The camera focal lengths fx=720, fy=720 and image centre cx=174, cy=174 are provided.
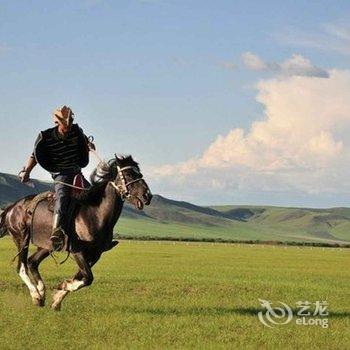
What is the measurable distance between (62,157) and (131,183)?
6.29 ft

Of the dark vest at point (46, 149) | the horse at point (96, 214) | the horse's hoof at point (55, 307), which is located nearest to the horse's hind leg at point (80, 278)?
the horse at point (96, 214)

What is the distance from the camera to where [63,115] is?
15.5m

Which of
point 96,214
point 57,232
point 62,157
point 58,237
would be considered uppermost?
point 62,157

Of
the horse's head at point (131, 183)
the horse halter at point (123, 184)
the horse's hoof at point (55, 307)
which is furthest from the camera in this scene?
the horse's hoof at point (55, 307)

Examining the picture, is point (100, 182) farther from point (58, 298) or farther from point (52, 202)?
point (58, 298)

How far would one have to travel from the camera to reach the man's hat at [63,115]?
611 inches

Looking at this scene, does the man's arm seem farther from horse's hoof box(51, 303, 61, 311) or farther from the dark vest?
horse's hoof box(51, 303, 61, 311)

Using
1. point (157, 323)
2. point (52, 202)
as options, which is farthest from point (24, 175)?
point (157, 323)

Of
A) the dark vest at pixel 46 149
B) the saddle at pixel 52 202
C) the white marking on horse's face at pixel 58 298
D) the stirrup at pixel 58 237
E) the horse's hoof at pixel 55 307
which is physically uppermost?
the dark vest at pixel 46 149

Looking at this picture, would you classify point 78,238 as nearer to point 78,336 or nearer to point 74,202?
point 74,202

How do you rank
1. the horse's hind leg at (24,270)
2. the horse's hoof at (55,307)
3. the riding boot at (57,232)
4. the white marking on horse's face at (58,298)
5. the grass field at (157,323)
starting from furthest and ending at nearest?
the horse's hind leg at (24,270) → the horse's hoof at (55,307) → the white marking on horse's face at (58,298) → the riding boot at (57,232) → the grass field at (157,323)

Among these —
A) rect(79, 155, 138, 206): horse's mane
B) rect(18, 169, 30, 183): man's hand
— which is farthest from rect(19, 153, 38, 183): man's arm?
rect(79, 155, 138, 206): horse's mane

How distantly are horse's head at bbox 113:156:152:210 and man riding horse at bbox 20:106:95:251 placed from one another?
3.25 ft

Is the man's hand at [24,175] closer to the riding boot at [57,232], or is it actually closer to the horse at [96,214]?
the horse at [96,214]
